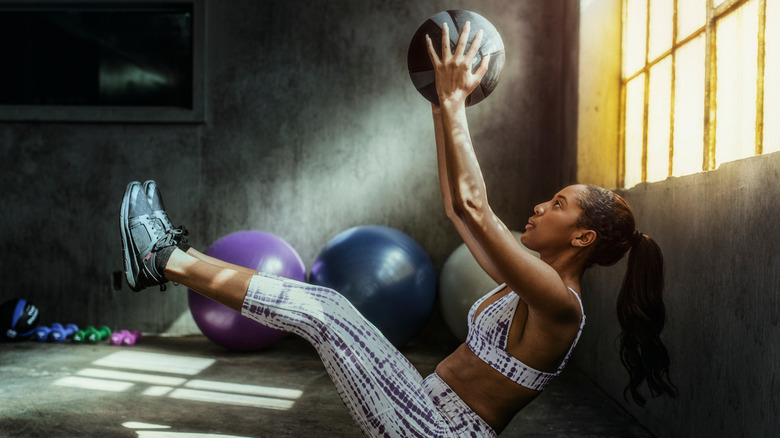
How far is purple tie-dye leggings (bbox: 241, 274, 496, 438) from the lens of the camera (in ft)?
4.66

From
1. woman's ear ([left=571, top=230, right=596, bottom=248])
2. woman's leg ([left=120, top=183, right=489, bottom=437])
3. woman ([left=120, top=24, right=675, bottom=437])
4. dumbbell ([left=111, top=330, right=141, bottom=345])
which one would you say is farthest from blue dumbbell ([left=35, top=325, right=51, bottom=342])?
woman's ear ([left=571, top=230, right=596, bottom=248])

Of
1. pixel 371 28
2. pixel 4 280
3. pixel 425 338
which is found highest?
pixel 371 28

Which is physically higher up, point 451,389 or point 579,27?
point 579,27

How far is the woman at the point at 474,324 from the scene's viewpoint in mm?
1407

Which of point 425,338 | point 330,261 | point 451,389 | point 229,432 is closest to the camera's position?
point 451,389

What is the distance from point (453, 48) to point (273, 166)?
266 cm

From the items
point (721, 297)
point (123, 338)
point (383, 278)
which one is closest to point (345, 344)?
point (721, 297)

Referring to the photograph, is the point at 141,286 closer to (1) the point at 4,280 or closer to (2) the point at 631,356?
(2) the point at 631,356

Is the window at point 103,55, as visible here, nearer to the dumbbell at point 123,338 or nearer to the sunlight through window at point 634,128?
the dumbbell at point 123,338

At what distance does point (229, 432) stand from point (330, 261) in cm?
139

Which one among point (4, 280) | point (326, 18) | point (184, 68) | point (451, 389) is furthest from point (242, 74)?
point (451, 389)

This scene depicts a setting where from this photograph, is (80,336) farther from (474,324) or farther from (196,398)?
(474,324)

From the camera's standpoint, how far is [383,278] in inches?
130

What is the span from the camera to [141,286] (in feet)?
5.29
